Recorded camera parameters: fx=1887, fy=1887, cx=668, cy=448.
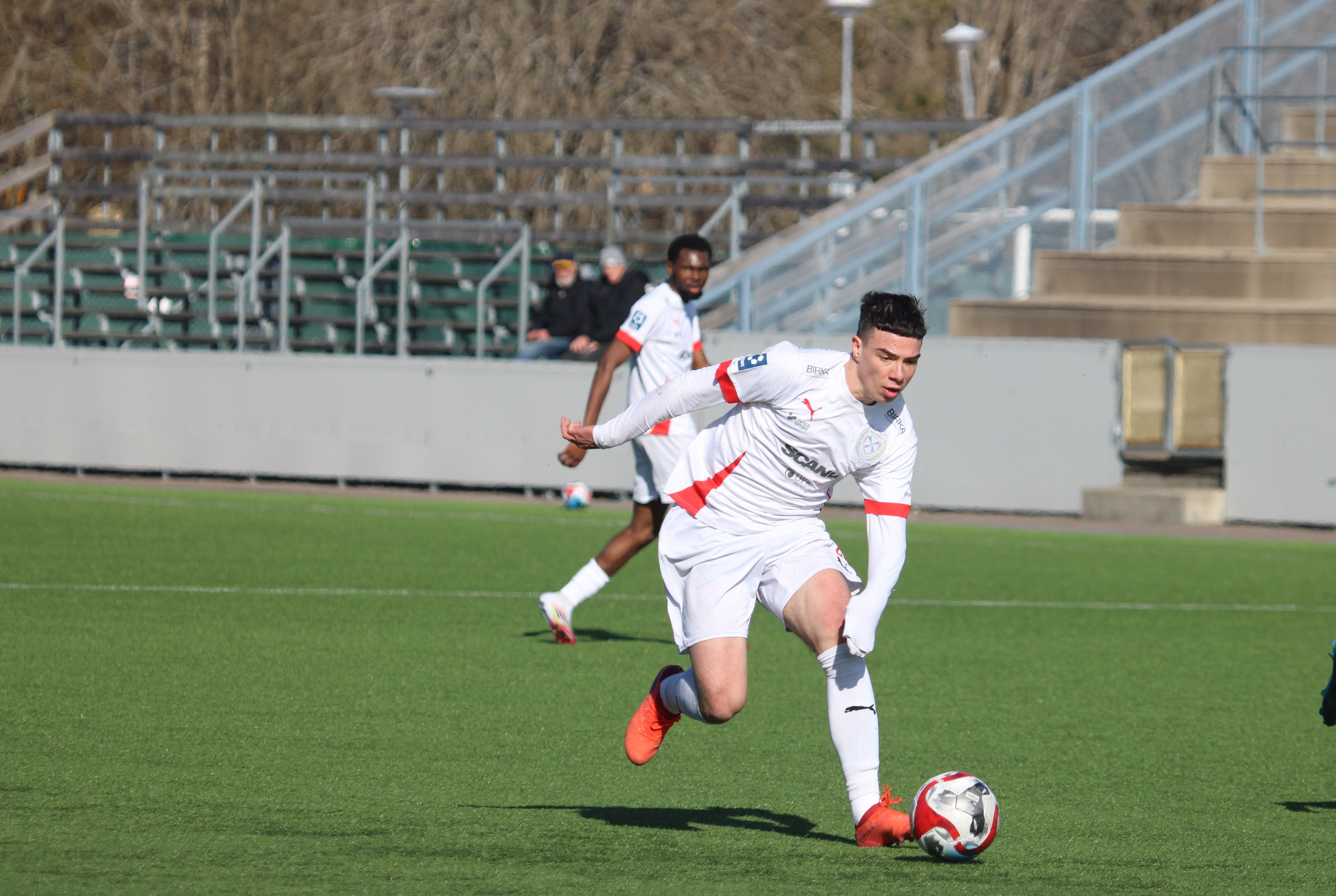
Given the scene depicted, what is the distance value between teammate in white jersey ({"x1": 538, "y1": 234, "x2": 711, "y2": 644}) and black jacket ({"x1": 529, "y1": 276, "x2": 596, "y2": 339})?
9.66m

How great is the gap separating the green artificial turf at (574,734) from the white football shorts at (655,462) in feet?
2.71

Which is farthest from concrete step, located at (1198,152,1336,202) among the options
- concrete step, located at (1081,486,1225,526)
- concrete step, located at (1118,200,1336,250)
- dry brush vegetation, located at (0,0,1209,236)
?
dry brush vegetation, located at (0,0,1209,236)

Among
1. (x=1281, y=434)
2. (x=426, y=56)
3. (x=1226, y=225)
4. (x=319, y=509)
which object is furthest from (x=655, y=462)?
(x=426, y=56)

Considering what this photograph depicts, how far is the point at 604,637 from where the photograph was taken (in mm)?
10477

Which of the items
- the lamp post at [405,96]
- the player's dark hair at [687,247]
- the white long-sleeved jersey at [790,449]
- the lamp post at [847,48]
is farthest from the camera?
the lamp post at [405,96]

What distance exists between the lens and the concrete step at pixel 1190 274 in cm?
2008

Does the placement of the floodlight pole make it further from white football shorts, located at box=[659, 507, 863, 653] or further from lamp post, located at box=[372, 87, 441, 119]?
white football shorts, located at box=[659, 507, 863, 653]

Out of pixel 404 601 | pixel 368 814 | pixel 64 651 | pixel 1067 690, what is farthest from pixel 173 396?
pixel 368 814

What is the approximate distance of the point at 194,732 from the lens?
7352 millimetres

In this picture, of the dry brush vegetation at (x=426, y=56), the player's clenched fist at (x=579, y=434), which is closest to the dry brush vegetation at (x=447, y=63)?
the dry brush vegetation at (x=426, y=56)

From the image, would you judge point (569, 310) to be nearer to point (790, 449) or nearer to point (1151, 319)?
point (1151, 319)

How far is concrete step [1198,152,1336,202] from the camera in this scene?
2202 centimetres

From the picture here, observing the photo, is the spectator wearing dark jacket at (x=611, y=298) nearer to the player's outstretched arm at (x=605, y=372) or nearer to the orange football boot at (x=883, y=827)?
the player's outstretched arm at (x=605, y=372)

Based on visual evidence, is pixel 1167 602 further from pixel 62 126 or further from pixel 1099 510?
pixel 62 126
